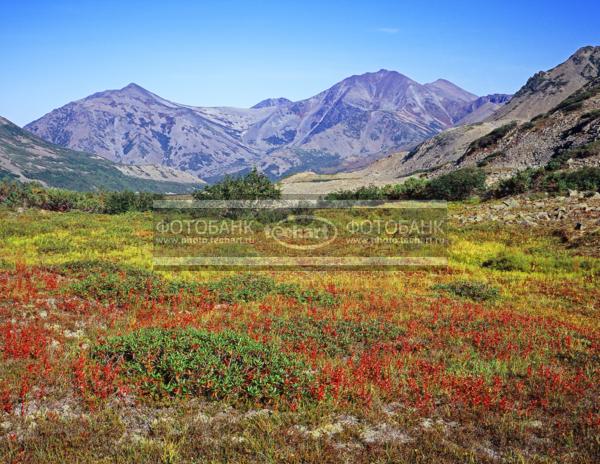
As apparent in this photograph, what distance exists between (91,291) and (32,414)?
25.8 feet

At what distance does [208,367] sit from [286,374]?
1.41 m

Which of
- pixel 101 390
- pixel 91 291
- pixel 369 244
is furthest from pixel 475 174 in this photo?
pixel 101 390

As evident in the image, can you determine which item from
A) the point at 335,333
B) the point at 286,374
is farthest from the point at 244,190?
the point at 286,374

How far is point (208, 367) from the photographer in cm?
805

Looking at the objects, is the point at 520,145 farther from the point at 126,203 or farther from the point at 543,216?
the point at 126,203

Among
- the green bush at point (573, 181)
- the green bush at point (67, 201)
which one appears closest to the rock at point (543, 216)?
the green bush at point (573, 181)

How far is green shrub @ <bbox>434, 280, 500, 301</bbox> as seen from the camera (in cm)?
1689

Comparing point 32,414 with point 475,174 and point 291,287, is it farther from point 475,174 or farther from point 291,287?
point 475,174

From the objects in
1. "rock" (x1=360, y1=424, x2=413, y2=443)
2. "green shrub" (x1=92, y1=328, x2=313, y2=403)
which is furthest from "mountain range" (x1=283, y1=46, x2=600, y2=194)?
"rock" (x1=360, y1=424, x2=413, y2=443)

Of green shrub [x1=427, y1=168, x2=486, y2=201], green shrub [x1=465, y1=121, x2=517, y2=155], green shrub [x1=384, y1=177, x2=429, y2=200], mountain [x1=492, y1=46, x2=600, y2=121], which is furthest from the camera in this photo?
mountain [x1=492, y1=46, x2=600, y2=121]

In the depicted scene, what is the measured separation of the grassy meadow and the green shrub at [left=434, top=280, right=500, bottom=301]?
16 centimetres

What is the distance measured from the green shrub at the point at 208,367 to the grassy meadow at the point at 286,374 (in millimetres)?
37

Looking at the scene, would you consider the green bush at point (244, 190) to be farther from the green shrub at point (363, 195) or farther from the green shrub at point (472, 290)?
the green shrub at point (472, 290)

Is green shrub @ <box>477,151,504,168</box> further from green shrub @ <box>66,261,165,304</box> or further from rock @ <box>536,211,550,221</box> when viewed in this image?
green shrub @ <box>66,261,165,304</box>
